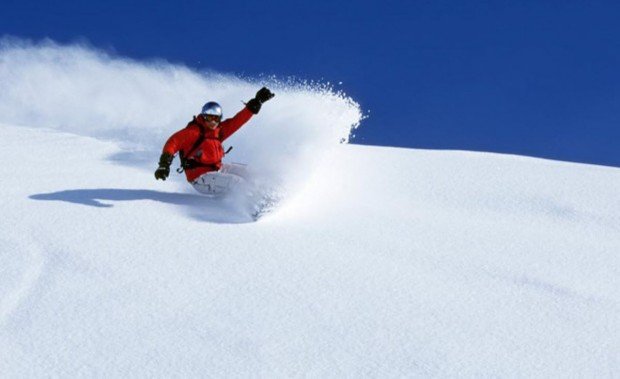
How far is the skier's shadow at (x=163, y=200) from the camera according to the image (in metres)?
6.50

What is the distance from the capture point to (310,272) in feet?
16.1

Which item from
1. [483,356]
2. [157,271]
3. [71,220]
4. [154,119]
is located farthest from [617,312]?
[154,119]

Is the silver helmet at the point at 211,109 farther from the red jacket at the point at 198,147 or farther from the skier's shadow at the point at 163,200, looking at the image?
the skier's shadow at the point at 163,200

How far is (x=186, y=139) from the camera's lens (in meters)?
7.52

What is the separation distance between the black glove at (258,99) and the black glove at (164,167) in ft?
3.54

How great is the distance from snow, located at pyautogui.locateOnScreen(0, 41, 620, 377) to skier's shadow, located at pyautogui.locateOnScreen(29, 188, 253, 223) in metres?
0.03

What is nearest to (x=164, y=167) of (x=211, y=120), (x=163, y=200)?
(x=163, y=200)

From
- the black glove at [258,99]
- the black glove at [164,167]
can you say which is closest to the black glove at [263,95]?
the black glove at [258,99]

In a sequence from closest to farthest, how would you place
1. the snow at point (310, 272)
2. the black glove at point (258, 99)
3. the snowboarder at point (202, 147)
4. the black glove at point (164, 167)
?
the snow at point (310, 272) → the black glove at point (164, 167) → the snowboarder at point (202, 147) → the black glove at point (258, 99)

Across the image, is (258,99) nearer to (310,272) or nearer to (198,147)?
(198,147)

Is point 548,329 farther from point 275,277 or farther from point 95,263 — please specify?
point 95,263

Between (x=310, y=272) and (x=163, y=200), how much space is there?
106 inches

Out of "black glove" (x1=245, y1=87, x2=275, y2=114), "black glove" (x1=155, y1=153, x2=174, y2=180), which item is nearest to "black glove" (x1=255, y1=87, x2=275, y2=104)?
"black glove" (x1=245, y1=87, x2=275, y2=114)

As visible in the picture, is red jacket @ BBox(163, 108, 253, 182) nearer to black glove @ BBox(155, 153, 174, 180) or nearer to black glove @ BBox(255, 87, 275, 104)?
black glove @ BBox(155, 153, 174, 180)
